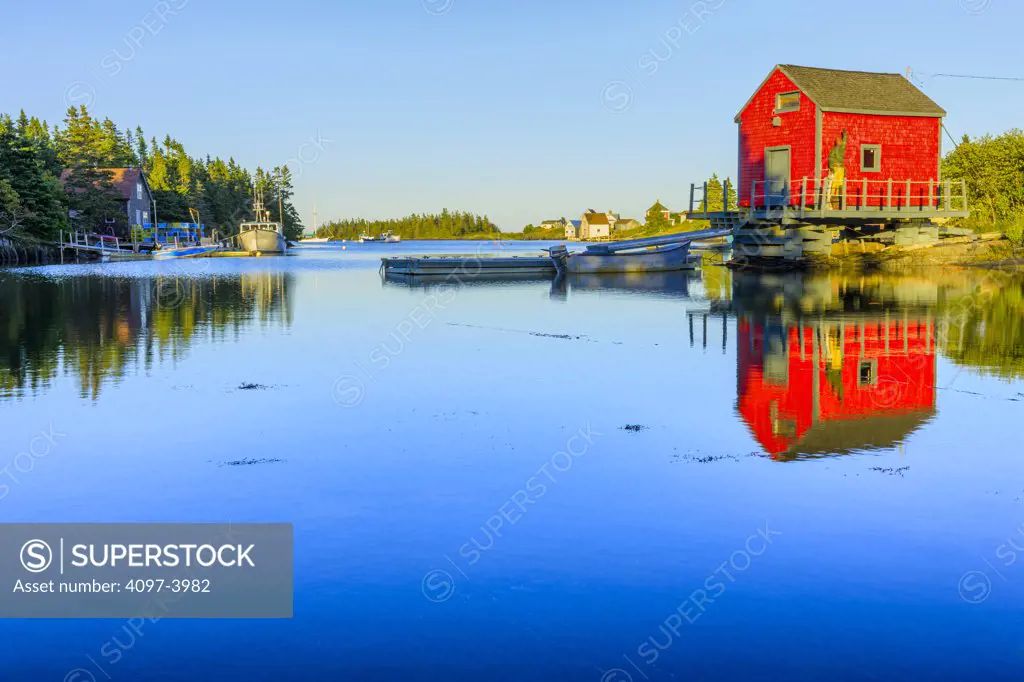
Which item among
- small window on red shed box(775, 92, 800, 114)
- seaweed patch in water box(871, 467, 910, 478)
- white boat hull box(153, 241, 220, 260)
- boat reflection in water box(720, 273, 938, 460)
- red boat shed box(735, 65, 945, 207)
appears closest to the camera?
seaweed patch in water box(871, 467, 910, 478)

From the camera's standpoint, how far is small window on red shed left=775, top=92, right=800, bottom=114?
48812 millimetres

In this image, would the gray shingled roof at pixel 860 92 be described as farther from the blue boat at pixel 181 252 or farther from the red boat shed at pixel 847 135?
the blue boat at pixel 181 252

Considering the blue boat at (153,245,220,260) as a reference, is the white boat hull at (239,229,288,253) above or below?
above

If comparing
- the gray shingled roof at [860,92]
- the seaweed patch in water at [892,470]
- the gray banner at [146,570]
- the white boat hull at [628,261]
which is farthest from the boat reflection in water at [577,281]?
the gray banner at [146,570]

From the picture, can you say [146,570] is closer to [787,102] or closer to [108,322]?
[108,322]

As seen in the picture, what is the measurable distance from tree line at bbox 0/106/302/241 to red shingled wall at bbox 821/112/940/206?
182 ft

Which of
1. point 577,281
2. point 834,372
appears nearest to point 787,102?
point 577,281

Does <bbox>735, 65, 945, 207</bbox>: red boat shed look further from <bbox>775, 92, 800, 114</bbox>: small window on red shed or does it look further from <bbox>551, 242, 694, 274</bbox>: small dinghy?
<bbox>551, 242, 694, 274</bbox>: small dinghy

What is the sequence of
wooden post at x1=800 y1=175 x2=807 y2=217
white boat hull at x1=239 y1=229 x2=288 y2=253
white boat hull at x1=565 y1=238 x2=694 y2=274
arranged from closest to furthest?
wooden post at x1=800 y1=175 x2=807 y2=217, white boat hull at x1=565 y1=238 x2=694 y2=274, white boat hull at x1=239 y1=229 x2=288 y2=253

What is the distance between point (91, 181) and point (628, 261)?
207ft

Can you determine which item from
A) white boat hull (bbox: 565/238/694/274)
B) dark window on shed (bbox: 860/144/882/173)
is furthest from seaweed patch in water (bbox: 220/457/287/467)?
white boat hull (bbox: 565/238/694/274)

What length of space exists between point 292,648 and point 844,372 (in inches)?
516

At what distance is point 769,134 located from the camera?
5062 centimetres

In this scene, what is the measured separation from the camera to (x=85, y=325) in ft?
88.0
